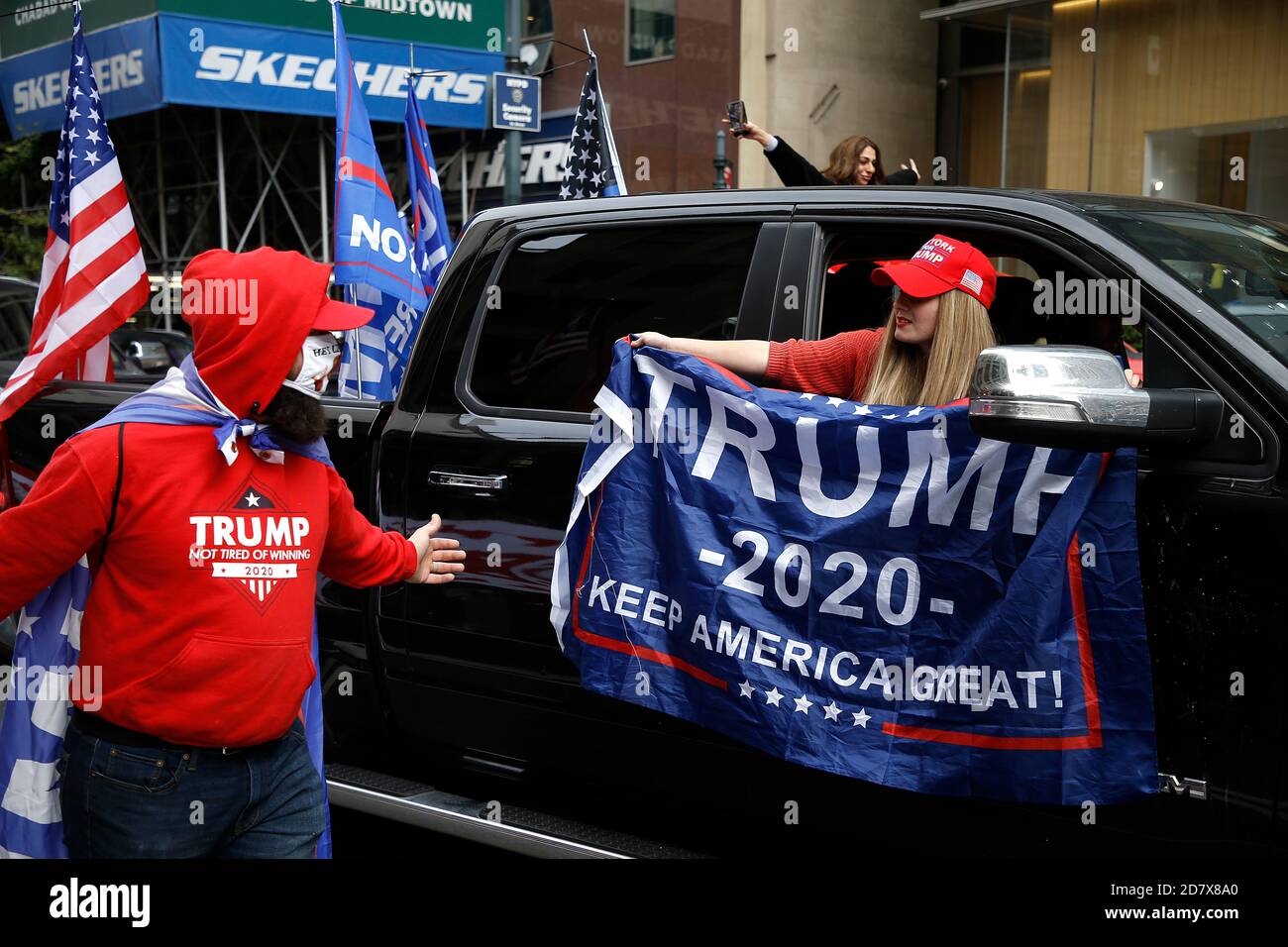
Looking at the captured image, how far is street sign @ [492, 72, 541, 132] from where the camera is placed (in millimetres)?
16594

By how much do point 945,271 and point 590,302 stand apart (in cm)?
112

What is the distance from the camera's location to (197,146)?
82.1ft

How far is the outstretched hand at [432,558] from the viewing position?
333 centimetres

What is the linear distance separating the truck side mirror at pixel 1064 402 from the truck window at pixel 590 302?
1.22 metres

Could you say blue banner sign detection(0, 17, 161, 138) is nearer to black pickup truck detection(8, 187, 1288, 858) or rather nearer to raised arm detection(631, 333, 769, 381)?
black pickup truck detection(8, 187, 1288, 858)

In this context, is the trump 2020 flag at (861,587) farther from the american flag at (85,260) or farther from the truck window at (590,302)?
the american flag at (85,260)

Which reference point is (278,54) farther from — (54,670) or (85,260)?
(54,670)

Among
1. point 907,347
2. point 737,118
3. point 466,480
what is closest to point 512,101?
point 737,118

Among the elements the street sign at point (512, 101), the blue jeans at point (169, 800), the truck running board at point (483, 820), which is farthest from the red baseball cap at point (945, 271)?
the street sign at point (512, 101)

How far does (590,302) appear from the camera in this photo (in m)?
4.12

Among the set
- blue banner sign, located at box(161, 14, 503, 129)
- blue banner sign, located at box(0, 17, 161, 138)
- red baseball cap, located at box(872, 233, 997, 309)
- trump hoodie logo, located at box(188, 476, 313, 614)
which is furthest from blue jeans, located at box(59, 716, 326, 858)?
blue banner sign, located at box(0, 17, 161, 138)
